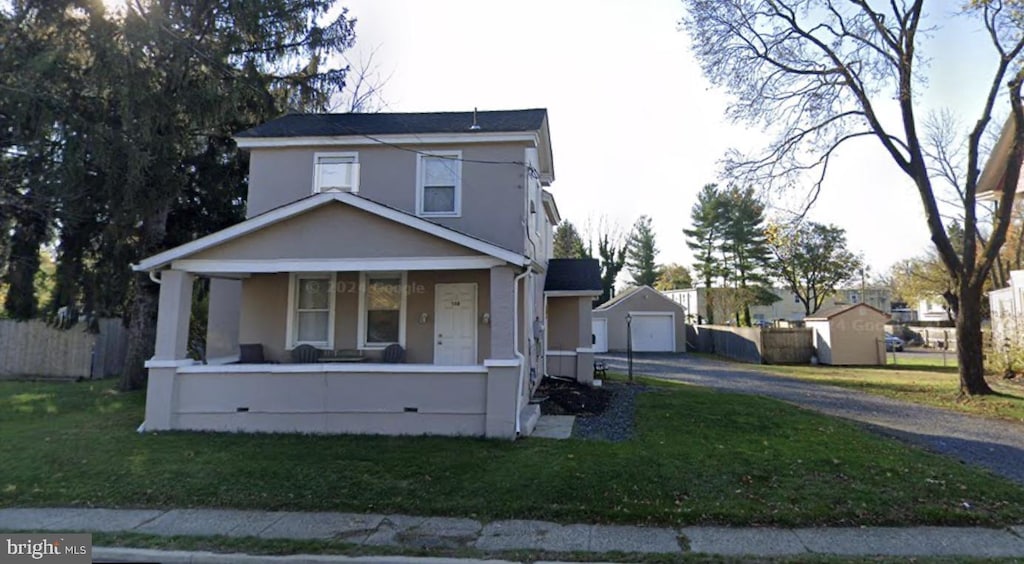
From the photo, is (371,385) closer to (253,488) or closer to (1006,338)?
(253,488)

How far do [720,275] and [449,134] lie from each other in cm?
3565

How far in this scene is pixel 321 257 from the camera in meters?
8.92

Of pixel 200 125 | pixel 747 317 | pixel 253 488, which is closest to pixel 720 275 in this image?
pixel 747 317

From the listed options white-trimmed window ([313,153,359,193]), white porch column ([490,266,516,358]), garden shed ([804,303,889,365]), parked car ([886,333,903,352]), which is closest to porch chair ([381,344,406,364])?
white porch column ([490,266,516,358])

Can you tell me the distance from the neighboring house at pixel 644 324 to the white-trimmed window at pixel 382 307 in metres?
22.2

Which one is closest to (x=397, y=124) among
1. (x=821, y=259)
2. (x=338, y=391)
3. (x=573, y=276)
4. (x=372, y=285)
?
(x=372, y=285)

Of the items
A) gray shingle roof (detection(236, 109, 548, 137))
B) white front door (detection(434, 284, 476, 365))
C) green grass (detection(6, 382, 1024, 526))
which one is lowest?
green grass (detection(6, 382, 1024, 526))

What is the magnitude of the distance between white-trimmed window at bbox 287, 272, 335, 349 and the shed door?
2266 centimetres

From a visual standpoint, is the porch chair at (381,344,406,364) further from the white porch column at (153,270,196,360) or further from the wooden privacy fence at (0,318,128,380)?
the wooden privacy fence at (0,318,128,380)

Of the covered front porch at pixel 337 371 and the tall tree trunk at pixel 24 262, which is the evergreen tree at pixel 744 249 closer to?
the covered front porch at pixel 337 371

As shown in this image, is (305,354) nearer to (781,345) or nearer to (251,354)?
(251,354)

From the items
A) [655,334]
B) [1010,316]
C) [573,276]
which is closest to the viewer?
[573,276]

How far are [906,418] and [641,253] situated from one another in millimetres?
36152

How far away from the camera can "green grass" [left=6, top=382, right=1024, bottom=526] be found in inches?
215
